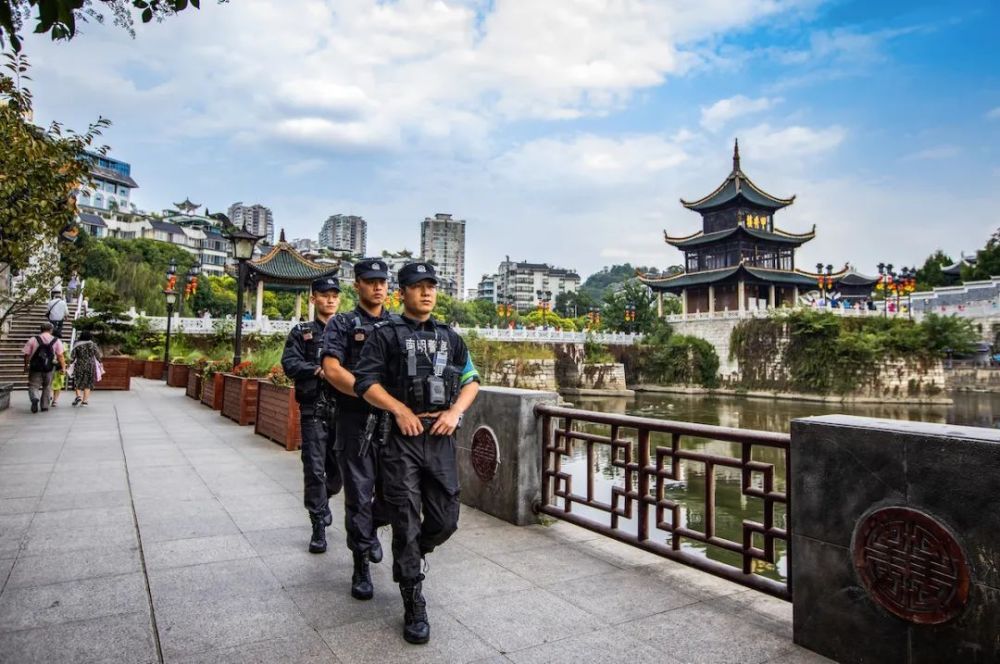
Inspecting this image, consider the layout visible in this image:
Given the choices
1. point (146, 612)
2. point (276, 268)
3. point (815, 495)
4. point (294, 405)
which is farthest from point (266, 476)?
point (276, 268)

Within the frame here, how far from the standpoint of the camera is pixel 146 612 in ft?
10.1

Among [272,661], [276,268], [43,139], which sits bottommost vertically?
[272,661]

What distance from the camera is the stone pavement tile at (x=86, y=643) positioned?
259 cm

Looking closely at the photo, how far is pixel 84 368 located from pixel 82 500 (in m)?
9.75

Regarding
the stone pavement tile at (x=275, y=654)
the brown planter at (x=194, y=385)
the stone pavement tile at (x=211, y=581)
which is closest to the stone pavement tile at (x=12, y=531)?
the stone pavement tile at (x=211, y=581)

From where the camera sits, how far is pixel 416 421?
116 inches

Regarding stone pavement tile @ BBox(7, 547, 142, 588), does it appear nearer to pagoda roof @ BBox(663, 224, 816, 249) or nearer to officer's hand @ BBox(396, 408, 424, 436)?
officer's hand @ BBox(396, 408, 424, 436)

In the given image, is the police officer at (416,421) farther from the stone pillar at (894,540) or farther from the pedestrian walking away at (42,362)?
the pedestrian walking away at (42,362)

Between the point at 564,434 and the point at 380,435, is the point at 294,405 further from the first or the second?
A: the point at 380,435

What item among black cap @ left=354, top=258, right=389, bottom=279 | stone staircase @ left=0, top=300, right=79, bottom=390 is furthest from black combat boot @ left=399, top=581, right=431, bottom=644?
stone staircase @ left=0, top=300, right=79, bottom=390

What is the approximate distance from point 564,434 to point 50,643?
3.24 meters

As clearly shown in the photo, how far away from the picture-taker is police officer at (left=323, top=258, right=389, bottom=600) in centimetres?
335

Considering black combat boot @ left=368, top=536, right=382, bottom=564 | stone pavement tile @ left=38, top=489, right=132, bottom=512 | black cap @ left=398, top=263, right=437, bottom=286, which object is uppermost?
black cap @ left=398, top=263, right=437, bottom=286

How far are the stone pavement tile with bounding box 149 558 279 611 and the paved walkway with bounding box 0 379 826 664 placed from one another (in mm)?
16
